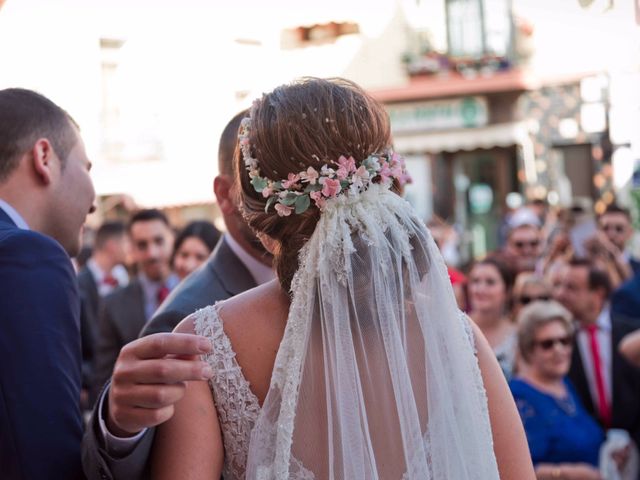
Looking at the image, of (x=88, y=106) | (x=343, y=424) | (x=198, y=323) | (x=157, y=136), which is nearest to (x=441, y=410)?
(x=343, y=424)

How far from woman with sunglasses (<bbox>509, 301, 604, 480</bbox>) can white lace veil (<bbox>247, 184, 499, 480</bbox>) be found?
9.06 feet

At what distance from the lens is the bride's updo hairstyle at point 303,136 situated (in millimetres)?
1962

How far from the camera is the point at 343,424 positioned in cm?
190

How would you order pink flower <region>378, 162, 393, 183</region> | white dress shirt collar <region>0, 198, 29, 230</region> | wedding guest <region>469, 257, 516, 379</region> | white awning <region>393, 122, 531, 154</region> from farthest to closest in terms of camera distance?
white awning <region>393, 122, 531, 154</region>, wedding guest <region>469, 257, 516, 379</region>, white dress shirt collar <region>0, 198, 29, 230</region>, pink flower <region>378, 162, 393, 183</region>

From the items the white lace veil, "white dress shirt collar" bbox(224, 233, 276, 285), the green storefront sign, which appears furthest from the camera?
the green storefront sign

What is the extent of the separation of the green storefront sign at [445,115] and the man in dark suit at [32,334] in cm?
2020

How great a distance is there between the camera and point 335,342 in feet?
6.36

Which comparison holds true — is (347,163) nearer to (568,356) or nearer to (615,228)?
(568,356)

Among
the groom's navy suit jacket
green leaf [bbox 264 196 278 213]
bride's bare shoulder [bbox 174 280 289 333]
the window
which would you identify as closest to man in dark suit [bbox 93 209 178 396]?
the groom's navy suit jacket

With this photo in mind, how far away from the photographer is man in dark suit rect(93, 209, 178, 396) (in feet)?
19.0

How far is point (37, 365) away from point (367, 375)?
70 cm

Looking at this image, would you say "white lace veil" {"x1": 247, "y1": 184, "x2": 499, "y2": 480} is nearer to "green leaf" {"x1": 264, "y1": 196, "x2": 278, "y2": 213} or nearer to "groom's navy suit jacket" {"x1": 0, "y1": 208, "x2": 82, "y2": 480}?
"green leaf" {"x1": 264, "y1": 196, "x2": 278, "y2": 213}

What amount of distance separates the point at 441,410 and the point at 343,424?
0.20 meters

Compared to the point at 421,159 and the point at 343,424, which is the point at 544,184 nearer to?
the point at 421,159
